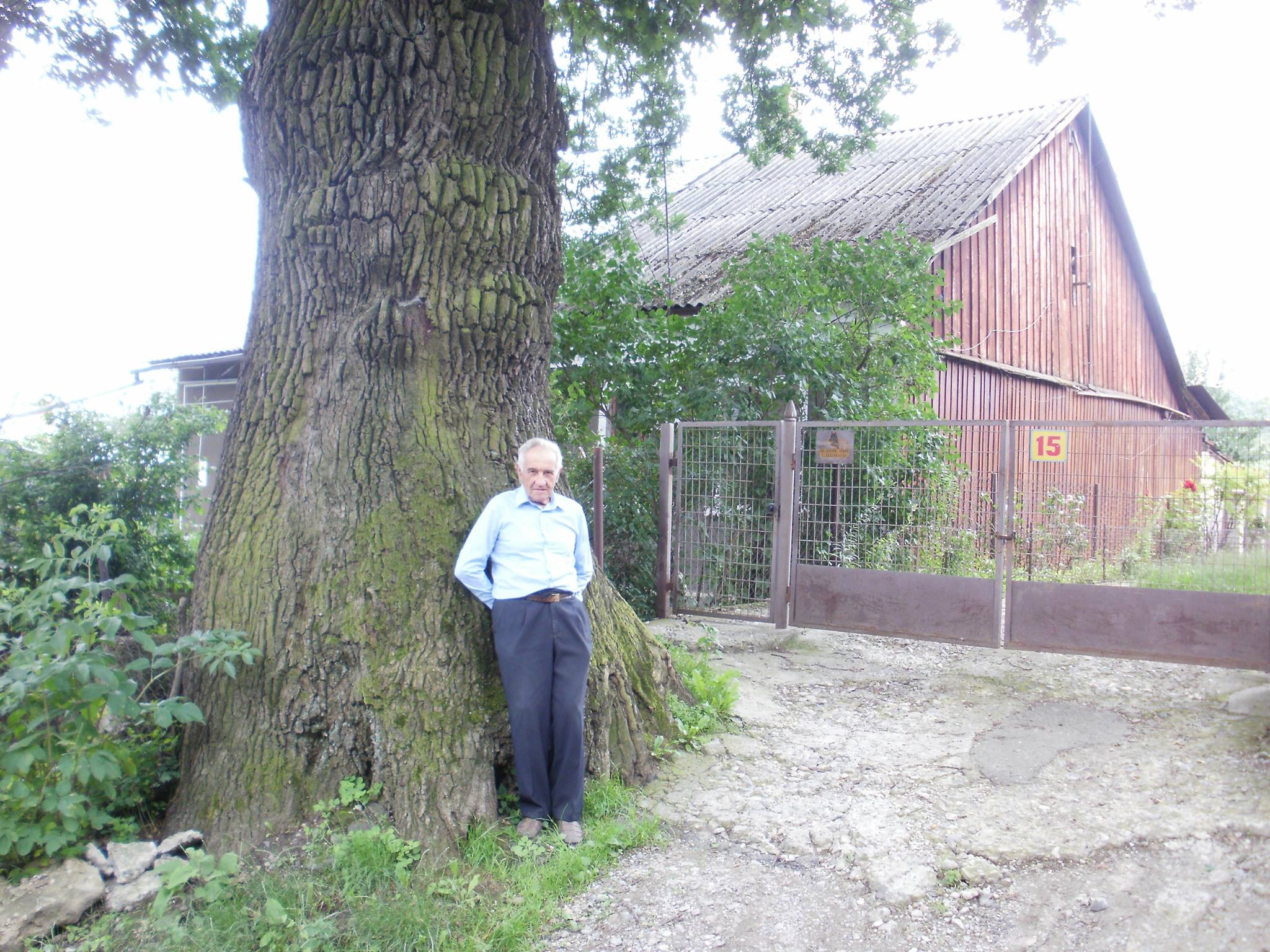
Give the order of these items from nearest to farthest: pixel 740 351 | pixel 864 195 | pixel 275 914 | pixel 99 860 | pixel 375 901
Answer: pixel 275 914, pixel 375 901, pixel 99 860, pixel 740 351, pixel 864 195

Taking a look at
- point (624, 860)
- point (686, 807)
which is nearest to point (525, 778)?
point (624, 860)

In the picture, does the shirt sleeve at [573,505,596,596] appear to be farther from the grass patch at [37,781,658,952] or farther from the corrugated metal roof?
the corrugated metal roof

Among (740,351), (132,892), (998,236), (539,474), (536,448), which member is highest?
(998,236)

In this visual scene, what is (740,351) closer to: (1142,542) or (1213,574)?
(1142,542)

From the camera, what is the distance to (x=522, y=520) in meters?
4.08

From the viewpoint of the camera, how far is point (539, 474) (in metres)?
4.08

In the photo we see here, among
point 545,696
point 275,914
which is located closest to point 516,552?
point 545,696

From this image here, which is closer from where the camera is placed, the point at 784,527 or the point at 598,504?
the point at 784,527

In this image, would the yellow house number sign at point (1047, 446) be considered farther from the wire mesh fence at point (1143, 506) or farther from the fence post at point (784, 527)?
the fence post at point (784, 527)

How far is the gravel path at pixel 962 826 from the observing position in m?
3.36

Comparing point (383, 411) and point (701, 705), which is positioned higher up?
point (383, 411)

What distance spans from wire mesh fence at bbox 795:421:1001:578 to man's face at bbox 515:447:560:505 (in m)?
3.90

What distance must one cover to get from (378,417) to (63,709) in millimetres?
1703

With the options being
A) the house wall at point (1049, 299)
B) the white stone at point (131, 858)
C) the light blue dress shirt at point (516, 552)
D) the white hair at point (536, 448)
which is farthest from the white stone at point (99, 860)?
the house wall at point (1049, 299)
